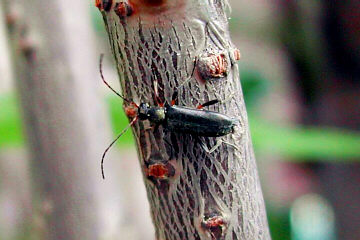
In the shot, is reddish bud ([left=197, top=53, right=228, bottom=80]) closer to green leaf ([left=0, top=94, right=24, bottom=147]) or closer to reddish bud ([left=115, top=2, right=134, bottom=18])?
reddish bud ([left=115, top=2, right=134, bottom=18])

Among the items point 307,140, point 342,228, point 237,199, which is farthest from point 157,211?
point 342,228

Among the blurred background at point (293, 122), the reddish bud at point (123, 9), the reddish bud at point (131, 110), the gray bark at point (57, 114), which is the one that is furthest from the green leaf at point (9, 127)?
the reddish bud at point (123, 9)

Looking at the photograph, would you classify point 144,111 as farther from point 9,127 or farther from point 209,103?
point 9,127

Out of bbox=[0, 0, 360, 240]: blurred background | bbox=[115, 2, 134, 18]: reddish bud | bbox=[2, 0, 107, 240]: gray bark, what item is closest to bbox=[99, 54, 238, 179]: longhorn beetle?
bbox=[115, 2, 134, 18]: reddish bud

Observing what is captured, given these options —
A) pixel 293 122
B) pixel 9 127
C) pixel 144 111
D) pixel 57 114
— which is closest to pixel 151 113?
pixel 144 111

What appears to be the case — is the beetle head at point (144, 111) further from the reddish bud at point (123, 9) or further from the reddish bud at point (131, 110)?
the reddish bud at point (123, 9)
